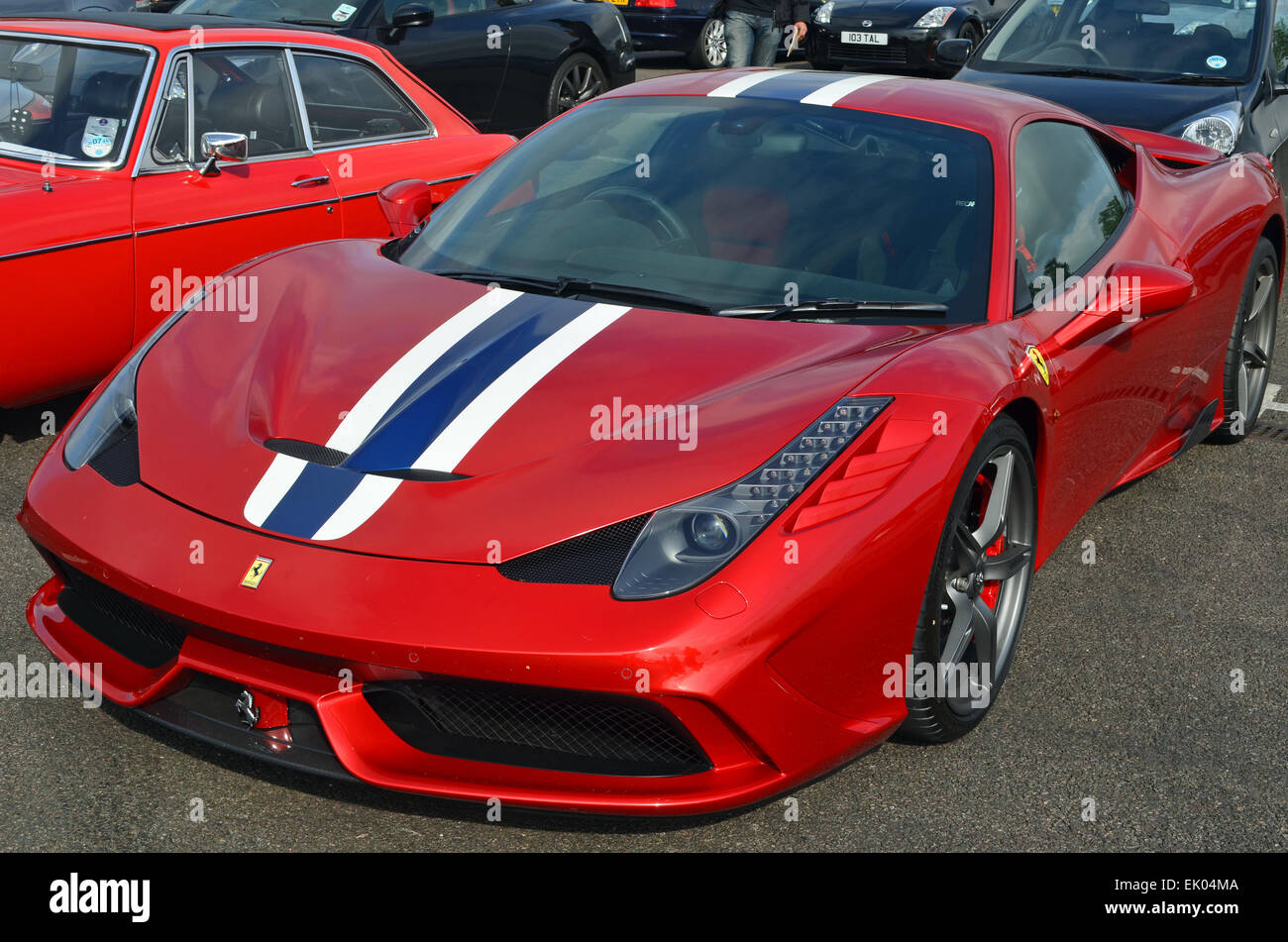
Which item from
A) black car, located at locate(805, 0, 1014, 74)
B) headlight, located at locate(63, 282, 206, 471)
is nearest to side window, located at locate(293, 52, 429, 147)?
headlight, located at locate(63, 282, 206, 471)

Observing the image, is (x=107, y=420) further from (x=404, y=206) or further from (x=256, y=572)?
(x=404, y=206)

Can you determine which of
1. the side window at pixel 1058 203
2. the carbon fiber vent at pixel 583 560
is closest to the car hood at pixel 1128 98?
the side window at pixel 1058 203

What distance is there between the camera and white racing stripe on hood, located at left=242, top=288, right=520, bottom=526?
2.70 meters

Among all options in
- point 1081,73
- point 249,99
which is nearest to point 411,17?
point 249,99

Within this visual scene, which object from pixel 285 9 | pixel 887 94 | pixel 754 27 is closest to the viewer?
pixel 887 94

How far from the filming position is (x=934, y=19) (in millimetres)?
13898

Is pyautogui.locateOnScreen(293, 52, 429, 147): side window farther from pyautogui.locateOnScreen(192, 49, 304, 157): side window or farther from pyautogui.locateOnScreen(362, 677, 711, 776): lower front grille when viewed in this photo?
pyautogui.locateOnScreen(362, 677, 711, 776): lower front grille

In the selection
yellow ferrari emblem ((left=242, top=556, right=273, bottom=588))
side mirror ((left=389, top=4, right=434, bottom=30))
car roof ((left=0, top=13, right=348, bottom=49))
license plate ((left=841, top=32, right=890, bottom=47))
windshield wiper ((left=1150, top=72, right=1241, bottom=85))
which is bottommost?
license plate ((left=841, top=32, right=890, bottom=47))

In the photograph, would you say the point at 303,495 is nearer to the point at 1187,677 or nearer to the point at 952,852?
the point at 952,852

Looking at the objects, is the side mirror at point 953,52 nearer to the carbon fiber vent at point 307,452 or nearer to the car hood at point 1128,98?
the car hood at point 1128,98

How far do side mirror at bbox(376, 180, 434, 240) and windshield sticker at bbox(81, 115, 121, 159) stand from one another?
55.9 inches

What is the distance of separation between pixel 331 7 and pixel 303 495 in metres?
6.12

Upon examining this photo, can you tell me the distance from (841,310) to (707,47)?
38.6ft
